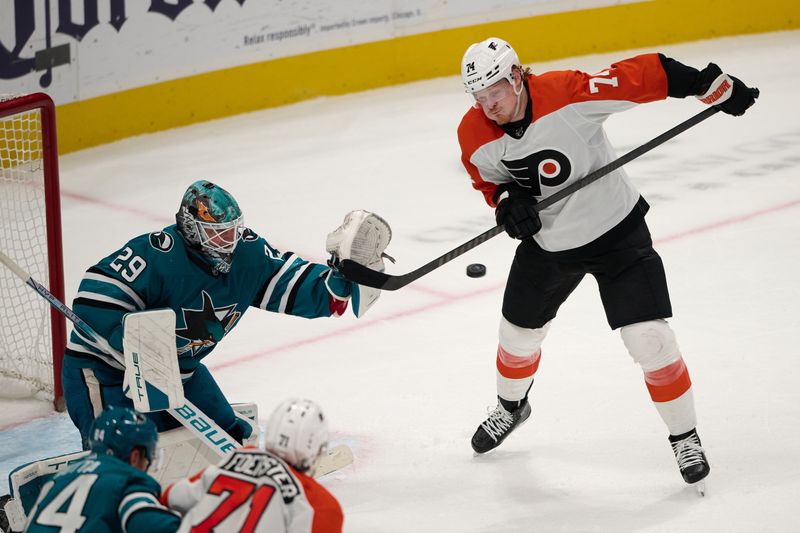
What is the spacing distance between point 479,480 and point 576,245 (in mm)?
686

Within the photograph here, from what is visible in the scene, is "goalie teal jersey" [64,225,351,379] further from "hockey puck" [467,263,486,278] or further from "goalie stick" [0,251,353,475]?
"hockey puck" [467,263,486,278]

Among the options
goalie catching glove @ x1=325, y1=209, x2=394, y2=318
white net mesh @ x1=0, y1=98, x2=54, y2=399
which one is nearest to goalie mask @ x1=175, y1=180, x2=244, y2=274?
goalie catching glove @ x1=325, y1=209, x2=394, y2=318

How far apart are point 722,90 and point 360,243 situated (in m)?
1.01

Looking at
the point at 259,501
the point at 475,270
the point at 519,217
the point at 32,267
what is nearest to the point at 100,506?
the point at 259,501

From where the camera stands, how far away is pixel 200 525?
86.2 inches

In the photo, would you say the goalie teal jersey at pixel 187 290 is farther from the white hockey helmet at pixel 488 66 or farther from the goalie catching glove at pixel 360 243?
the white hockey helmet at pixel 488 66

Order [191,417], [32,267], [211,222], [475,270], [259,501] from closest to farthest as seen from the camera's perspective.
Result: [259,501] → [211,222] → [191,417] → [475,270] → [32,267]

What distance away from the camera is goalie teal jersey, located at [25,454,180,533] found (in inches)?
88.5

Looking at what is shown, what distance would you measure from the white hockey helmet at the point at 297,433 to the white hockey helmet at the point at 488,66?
122 cm

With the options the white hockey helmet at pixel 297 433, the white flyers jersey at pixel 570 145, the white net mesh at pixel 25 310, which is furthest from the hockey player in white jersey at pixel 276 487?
the white net mesh at pixel 25 310

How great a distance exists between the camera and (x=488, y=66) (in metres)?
3.21

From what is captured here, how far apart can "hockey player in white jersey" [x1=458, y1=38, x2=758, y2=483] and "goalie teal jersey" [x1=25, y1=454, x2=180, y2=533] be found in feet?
4.40

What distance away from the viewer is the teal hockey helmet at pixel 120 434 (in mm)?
2363

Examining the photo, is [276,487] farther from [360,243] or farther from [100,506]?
[360,243]
